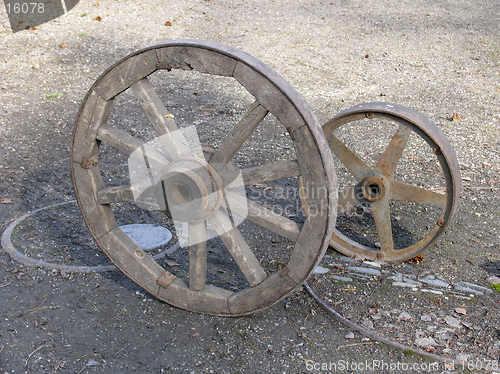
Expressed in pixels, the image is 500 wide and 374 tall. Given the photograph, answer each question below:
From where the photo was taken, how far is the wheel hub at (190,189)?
2.22 m

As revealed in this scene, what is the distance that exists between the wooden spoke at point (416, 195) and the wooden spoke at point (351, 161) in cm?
21

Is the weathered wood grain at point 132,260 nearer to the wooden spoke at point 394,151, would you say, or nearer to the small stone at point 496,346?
the wooden spoke at point 394,151

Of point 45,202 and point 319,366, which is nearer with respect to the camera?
point 319,366

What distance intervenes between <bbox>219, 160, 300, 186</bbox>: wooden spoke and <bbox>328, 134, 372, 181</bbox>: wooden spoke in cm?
109

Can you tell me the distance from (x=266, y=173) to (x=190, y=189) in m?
0.38

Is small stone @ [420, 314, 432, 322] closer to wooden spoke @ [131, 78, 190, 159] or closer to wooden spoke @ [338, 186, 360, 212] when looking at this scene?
wooden spoke @ [338, 186, 360, 212]

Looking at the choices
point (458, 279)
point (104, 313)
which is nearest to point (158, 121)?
point (104, 313)

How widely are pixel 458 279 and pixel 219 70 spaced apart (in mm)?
2078

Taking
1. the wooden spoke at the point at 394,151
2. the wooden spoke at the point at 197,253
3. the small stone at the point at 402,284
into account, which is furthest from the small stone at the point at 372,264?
the wooden spoke at the point at 197,253

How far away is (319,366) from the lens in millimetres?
2314

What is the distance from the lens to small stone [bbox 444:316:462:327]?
2600 mm

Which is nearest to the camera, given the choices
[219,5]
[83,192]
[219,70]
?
[219,70]

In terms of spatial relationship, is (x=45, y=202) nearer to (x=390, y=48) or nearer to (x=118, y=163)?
(x=118, y=163)

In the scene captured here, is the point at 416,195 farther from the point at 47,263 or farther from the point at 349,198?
the point at 47,263
